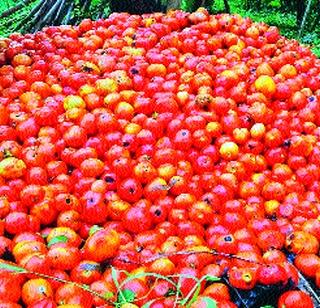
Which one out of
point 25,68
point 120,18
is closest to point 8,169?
point 25,68

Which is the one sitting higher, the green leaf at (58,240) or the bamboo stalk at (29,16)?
the bamboo stalk at (29,16)

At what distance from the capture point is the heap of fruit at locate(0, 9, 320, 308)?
79.0 inches

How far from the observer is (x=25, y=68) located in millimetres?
3482

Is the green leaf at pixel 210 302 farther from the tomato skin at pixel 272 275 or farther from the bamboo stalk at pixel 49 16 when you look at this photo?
the bamboo stalk at pixel 49 16

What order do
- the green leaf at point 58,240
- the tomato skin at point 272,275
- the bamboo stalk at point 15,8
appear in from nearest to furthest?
the tomato skin at point 272,275, the green leaf at point 58,240, the bamboo stalk at point 15,8

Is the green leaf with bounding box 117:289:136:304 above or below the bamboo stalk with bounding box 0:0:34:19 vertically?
below

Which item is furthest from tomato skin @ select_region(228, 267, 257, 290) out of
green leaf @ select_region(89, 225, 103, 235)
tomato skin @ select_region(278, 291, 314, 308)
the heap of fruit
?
green leaf @ select_region(89, 225, 103, 235)

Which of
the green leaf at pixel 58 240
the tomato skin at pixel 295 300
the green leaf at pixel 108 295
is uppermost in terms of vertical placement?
the tomato skin at pixel 295 300

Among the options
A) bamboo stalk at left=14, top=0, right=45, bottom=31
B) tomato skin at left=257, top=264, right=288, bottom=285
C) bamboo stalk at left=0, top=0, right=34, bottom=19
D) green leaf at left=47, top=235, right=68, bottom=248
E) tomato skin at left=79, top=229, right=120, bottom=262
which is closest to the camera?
tomato skin at left=257, top=264, right=288, bottom=285

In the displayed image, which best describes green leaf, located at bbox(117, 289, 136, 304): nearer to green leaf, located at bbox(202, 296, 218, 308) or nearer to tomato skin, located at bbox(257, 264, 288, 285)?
green leaf, located at bbox(202, 296, 218, 308)

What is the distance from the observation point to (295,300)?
1.93 m

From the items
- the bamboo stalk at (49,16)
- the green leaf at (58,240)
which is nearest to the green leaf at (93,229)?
the green leaf at (58,240)

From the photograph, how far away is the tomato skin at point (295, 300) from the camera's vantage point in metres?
1.92

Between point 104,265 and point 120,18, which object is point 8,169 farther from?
point 120,18
